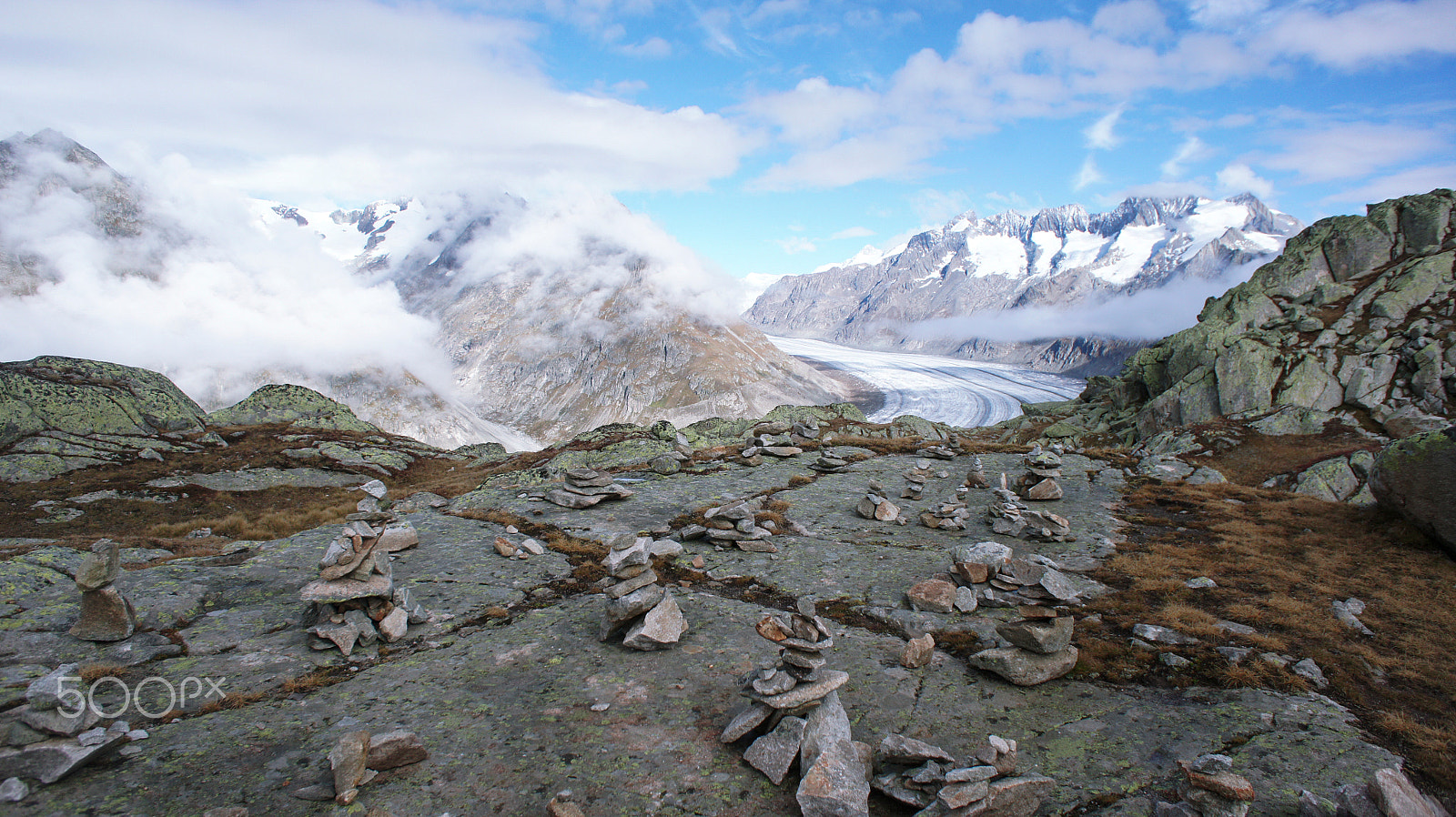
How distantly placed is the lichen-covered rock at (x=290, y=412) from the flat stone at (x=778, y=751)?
77.3m

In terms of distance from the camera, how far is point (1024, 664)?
8.72 m

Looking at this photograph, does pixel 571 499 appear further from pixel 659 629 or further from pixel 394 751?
pixel 394 751

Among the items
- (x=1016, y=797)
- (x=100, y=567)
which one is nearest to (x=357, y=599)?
(x=100, y=567)

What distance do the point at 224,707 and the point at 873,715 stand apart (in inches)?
351

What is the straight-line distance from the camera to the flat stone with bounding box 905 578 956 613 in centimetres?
1159

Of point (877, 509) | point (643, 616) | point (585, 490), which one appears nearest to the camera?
point (643, 616)

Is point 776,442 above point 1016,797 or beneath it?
beneath

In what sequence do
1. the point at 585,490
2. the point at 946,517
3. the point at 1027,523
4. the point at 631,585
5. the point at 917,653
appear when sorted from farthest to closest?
1. the point at 585,490
2. the point at 946,517
3. the point at 1027,523
4. the point at 631,585
5. the point at 917,653

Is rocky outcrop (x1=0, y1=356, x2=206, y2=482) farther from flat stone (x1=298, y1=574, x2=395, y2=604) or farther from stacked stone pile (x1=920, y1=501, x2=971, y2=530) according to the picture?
stacked stone pile (x1=920, y1=501, x2=971, y2=530)

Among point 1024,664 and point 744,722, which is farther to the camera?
point 1024,664

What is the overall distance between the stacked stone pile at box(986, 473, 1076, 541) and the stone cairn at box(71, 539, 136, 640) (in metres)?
20.2

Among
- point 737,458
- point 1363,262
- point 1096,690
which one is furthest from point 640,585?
point 1363,262

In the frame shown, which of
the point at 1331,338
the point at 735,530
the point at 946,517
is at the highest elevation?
the point at 1331,338

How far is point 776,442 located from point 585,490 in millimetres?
13226
